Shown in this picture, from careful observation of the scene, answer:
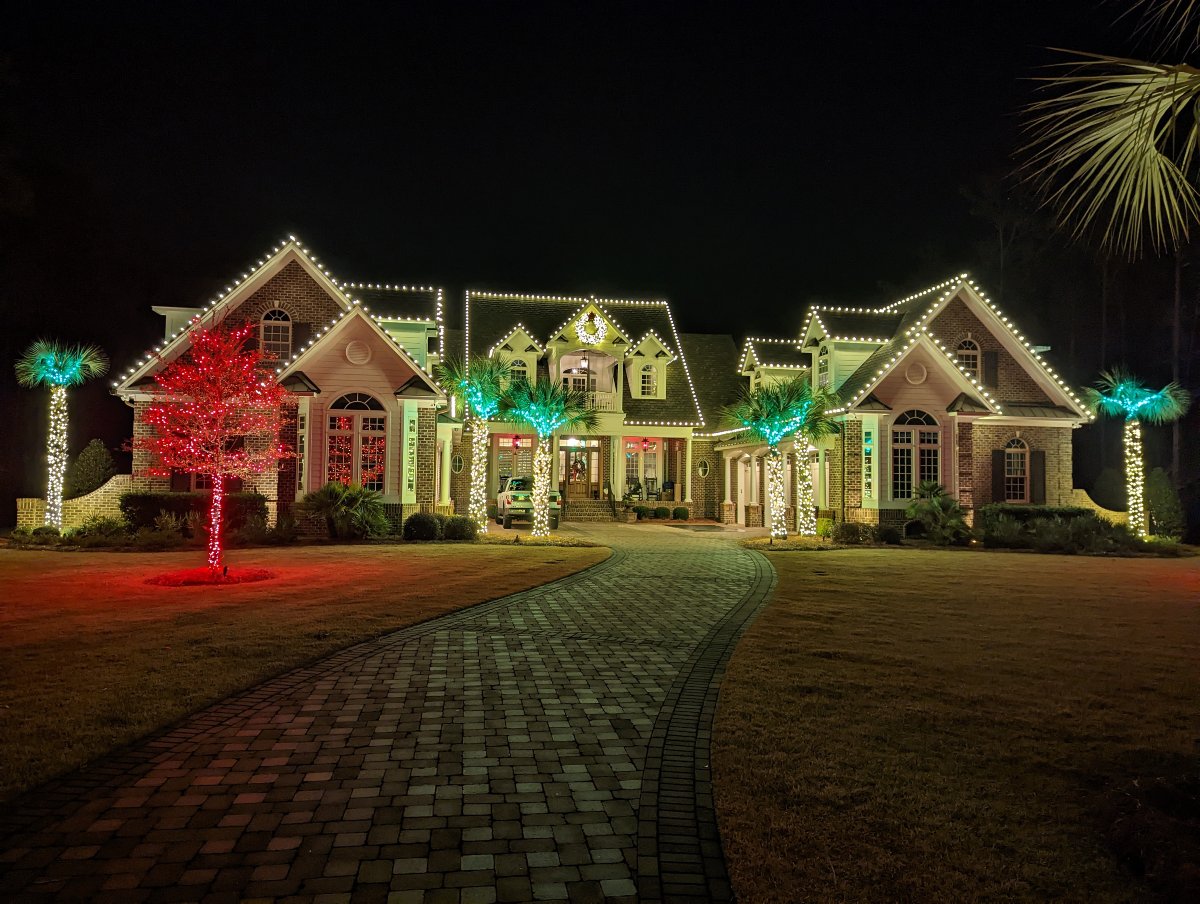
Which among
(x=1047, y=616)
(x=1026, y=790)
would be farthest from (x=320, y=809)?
(x=1047, y=616)

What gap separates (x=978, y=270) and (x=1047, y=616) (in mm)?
30963

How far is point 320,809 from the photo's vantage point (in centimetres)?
423

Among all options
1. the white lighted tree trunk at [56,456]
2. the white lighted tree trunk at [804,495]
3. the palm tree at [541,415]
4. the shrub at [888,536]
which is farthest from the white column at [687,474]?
the white lighted tree trunk at [56,456]

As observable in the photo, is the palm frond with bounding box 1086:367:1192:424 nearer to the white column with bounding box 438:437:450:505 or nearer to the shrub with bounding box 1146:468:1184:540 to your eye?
the shrub with bounding box 1146:468:1184:540

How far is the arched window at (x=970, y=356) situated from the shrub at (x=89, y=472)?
2907 centimetres

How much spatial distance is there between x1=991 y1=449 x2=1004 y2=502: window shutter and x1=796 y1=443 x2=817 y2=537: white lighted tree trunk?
733 cm

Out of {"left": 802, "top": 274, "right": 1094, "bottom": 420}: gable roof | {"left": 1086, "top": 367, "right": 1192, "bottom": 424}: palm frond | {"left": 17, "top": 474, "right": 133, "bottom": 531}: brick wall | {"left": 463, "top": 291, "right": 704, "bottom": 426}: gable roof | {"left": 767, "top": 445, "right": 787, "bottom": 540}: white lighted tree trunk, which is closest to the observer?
{"left": 17, "top": 474, "right": 133, "bottom": 531}: brick wall

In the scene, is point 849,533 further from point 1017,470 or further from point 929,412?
point 1017,470

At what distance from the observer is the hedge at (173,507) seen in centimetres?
2009

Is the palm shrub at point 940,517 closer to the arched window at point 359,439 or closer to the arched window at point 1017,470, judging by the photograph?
the arched window at point 1017,470

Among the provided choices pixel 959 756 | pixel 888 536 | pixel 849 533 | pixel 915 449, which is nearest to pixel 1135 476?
pixel 915 449

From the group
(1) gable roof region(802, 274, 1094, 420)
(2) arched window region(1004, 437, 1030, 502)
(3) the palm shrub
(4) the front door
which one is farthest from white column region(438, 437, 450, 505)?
(2) arched window region(1004, 437, 1030, 502)

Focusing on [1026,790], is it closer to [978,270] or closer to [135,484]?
[135,484]

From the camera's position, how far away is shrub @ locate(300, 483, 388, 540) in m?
20.5
